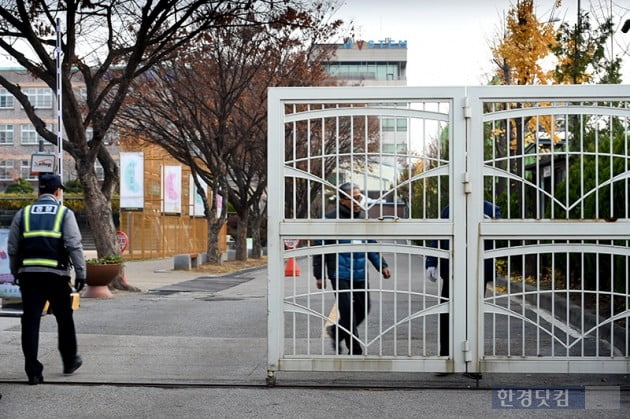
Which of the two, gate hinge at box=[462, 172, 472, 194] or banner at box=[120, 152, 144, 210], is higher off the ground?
banner at box=[120, 152, 144, 210]

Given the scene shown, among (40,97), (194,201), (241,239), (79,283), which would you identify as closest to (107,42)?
(79,283)

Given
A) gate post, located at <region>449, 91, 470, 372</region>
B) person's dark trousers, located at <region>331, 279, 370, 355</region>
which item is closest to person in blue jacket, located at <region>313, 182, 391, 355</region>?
person's dark trousers, located at <region>331, 279, 370, 355</region>

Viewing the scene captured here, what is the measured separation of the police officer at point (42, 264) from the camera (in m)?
8.16

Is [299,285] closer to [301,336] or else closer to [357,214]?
[301,336]

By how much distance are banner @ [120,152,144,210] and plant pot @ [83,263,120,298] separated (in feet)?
63.7

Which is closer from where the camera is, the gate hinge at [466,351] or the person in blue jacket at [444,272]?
the gate hinge at [466,351]

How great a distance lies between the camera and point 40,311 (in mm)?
8289

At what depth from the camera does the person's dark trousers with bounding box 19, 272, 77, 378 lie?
318 inches

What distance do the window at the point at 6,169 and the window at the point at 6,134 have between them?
5.57 feet

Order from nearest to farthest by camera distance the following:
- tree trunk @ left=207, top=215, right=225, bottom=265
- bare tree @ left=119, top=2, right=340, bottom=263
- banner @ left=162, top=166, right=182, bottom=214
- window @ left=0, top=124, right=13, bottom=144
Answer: bare tree @ left=119, top=2, right=340, bottom=263
tree trunk @ left=207, top=215, right=225, bottom=265
banner @ left=162, top=166, right=182, bottom=214
window @ left=0, top=124, right=13, bottom=144

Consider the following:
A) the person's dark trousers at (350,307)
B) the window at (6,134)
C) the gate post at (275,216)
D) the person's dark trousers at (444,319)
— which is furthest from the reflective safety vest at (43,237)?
the window at (6,134)

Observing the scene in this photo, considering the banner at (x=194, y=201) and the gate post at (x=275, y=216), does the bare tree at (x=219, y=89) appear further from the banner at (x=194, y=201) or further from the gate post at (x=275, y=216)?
the gate post at (x=275, y=216)

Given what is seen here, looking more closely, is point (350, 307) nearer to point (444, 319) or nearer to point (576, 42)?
point (444, 319)

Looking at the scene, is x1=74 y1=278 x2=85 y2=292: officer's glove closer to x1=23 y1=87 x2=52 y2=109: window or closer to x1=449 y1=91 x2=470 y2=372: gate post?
x1=449 y1=91 x2=470 y2=372: gate post
